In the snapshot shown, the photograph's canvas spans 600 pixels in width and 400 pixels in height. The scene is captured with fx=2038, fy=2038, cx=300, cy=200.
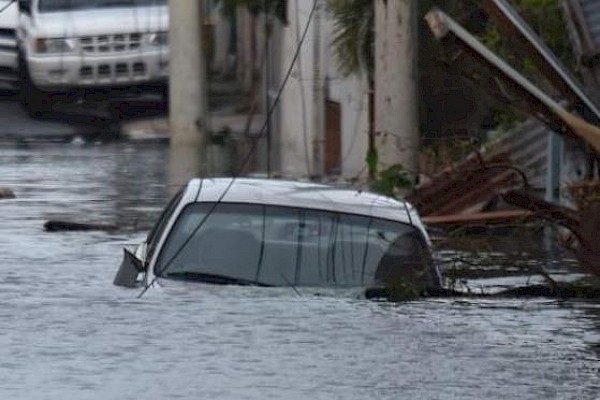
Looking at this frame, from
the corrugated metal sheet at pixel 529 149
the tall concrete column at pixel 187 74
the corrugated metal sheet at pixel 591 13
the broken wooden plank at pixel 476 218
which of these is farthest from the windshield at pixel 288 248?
the tall concrete column at pixel 187 74


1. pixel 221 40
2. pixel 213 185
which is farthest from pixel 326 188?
pixel 221 40

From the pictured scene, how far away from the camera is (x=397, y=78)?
66.2ft

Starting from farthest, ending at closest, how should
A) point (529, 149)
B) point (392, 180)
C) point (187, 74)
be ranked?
point (187, 74) → point (529, 149) → point (392, 180)

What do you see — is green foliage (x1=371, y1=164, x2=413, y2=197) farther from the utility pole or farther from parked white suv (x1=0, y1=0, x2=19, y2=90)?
parked white suv (x1=0, y1=0, x2=19, y2=90)

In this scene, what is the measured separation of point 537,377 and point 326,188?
3866mm

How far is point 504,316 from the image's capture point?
11.5 metres

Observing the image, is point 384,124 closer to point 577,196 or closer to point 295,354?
point 577,196

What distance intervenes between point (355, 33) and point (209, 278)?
11951 mm

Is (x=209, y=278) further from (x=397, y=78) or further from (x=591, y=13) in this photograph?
(x=397, y=78)

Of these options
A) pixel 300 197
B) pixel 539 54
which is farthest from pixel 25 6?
pixel 539 54

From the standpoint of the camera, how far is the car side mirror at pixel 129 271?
39.2 ft

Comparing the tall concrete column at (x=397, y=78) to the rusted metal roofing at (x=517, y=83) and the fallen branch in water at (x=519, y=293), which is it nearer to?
the fallen branch in water at (x=519, y=293)

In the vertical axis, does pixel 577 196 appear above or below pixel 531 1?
below

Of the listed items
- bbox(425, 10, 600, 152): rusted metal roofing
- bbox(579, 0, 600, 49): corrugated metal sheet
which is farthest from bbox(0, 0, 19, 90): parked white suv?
bbox(425, 10, 600, 152): rusted metal roofing
